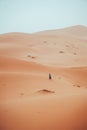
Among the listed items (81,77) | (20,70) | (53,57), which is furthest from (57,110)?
(53,57)

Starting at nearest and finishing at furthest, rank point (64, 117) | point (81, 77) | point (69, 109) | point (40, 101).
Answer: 1. point (64, 117)
2. point (69, 109)
3. point (40, 101)
4. point (81, 77)

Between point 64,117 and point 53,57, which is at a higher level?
point 53,57

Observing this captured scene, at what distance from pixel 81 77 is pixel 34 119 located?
316 cm

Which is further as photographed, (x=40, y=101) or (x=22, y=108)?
(x=40, y=101)

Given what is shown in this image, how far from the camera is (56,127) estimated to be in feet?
8.33

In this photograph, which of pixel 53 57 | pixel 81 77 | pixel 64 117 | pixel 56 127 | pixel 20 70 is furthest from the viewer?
pixel 53 57

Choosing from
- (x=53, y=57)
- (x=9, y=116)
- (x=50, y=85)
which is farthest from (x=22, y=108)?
(x=53, y=57)

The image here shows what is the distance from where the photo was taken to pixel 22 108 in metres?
2.91

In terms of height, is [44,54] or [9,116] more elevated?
[44,54]

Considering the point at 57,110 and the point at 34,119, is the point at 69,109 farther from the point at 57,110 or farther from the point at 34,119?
the point at 34,119

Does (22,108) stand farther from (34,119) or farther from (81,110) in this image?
(81,110)

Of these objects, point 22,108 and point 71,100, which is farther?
point 71,100

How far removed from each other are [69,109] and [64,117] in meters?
0.24

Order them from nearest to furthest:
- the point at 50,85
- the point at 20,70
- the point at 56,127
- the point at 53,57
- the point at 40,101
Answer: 1. the point at 56,127
2. the point at 40,101
3. the point at 50,85
4. the point at 20,70
5. the point at 53,57
